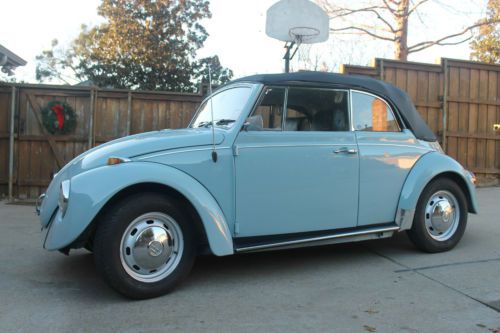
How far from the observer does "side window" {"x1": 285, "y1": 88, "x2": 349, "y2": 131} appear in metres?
4.39

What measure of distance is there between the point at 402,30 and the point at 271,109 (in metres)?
14.8

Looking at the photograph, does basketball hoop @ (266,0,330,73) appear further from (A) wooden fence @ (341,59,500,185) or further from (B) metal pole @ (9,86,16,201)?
(B) metal pole @ (9,86,16,201)

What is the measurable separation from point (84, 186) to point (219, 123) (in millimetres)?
1433

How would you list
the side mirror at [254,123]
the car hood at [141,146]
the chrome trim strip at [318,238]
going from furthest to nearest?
the side mirror at [254,123]
the chrome trim strip at [318,238]
the car hood at [141,146]

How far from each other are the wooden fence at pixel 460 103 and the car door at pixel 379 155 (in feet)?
17.1

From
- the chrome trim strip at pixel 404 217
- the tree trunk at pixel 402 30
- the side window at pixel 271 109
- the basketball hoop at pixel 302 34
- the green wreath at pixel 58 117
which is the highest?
the tree trunk at pixel 402 30

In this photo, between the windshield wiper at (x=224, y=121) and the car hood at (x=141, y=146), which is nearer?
the car hood at (x=141, y=146)

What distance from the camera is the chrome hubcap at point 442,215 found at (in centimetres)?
487

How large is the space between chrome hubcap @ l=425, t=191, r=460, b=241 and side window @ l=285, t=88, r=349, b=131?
1296mm

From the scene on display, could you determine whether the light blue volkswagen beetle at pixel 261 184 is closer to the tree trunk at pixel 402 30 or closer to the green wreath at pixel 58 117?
the green wreath at pixel 58 117

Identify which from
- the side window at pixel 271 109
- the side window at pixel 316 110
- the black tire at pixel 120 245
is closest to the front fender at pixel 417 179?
the side window at pixel 316 110

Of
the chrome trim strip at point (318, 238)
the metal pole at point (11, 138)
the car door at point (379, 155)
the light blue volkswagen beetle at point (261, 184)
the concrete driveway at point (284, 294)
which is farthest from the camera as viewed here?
the metal pole at point (11, 138)

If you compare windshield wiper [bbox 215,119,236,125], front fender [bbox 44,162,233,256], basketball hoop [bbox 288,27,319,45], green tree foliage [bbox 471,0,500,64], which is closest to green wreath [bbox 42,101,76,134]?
basketball hoop [bbox 288,27,319,45]

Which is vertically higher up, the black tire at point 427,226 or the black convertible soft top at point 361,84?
the black convertible soft top at point 361,84
